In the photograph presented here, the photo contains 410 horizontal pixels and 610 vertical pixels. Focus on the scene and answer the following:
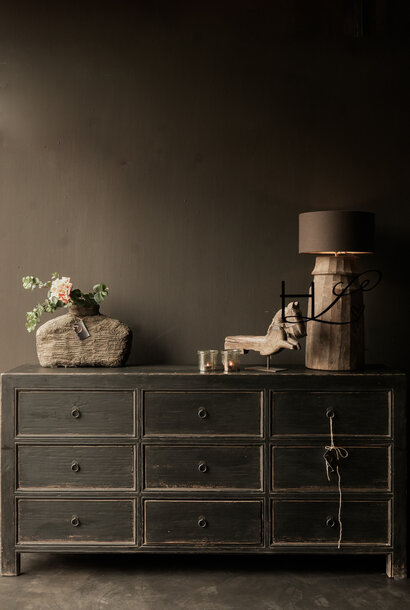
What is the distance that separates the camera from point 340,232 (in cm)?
266

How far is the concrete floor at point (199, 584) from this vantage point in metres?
2.42

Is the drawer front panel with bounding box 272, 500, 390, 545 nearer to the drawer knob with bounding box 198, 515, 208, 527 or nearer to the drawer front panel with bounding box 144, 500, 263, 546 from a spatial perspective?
the drawer front panel with bounding box 144, 500, 263, 546

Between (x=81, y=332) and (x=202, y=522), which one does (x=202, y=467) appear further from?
(x=81, y=332)

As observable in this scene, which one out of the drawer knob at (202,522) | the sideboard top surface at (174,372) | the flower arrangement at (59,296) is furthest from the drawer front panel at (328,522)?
the flower arrangement at (59,296)

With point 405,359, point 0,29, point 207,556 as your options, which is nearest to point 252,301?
point 405,359

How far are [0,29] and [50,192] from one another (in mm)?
908

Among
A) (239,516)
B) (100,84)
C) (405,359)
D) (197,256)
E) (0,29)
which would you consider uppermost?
(0,29)

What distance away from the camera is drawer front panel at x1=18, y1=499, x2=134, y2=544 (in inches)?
103

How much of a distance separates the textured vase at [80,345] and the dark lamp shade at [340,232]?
101 cm

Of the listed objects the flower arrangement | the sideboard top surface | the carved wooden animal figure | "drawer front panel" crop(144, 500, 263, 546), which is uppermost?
the flower arrangement

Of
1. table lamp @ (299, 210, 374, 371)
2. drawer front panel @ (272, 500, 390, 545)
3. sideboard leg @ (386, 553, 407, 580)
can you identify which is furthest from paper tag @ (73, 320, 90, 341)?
sideboard leg @ (386, 553, 407, 580)

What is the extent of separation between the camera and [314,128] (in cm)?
309

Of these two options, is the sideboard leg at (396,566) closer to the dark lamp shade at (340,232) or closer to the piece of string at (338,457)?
the piece of string at (338,457)

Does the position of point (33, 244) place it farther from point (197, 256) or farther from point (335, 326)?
point (335, 326)
